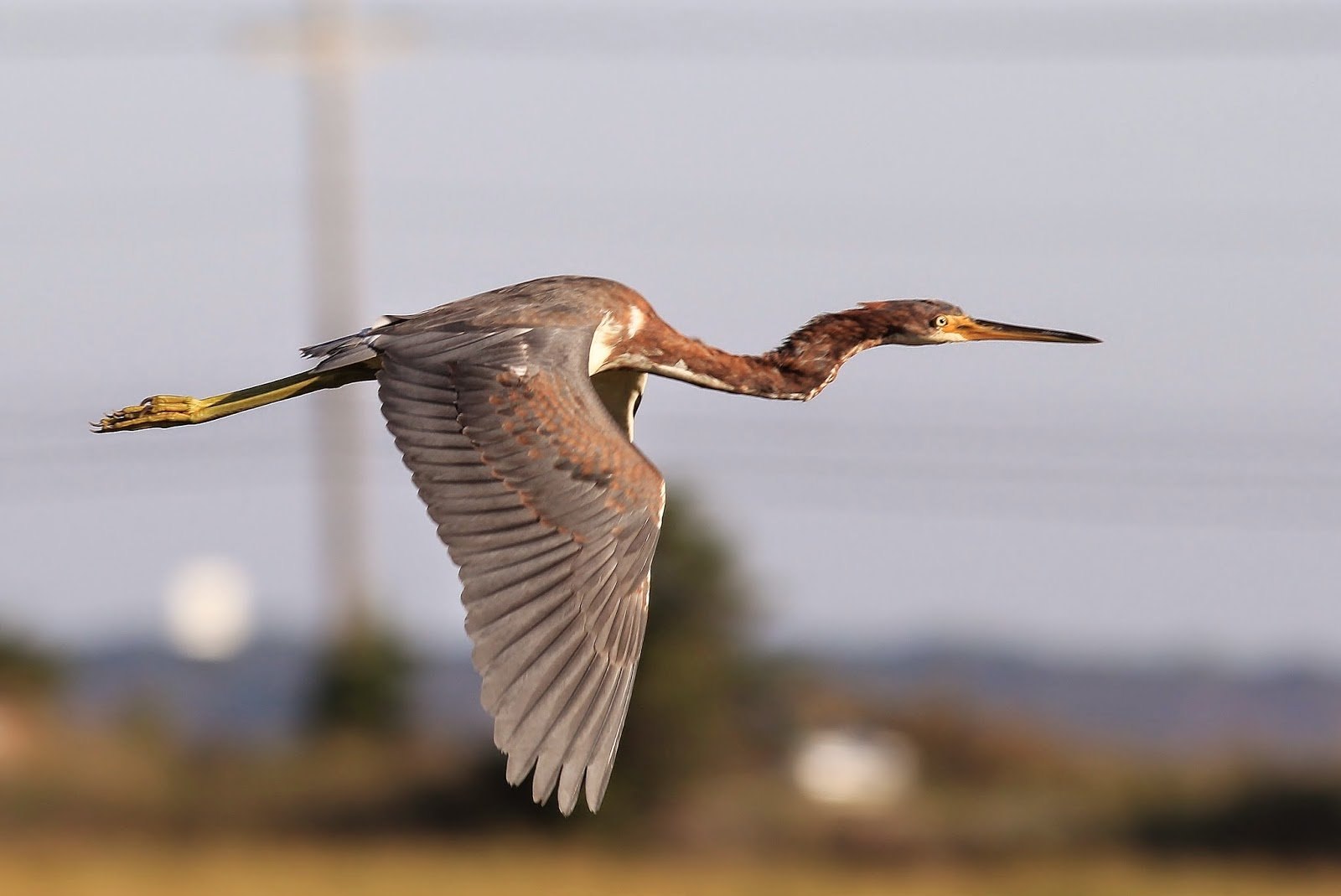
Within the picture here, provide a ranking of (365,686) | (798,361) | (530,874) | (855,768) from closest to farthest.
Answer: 1. (798,361)
2. (530,874)
3. (365,686)
4. (855,768)

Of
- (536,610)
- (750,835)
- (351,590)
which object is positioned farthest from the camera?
(351,590)

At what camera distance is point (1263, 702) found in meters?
72.5

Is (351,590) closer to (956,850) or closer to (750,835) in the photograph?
(750,835)

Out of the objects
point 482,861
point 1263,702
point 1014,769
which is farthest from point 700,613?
point 1263,702

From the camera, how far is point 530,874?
1288 inches

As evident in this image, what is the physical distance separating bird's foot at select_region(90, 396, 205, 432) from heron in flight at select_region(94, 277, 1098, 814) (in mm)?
1248

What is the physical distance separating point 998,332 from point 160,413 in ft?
12.4

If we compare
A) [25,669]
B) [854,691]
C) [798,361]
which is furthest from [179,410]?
[854,691]

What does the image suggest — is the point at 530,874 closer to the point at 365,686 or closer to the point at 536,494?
the point at 365,686

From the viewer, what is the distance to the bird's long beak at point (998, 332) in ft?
35.4

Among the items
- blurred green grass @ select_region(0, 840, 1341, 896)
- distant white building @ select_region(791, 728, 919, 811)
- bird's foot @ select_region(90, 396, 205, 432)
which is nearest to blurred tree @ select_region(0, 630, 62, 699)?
blurred green grass @ select_region(0, 840, 1341, 896)

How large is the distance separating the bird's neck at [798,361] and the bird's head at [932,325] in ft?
0.25

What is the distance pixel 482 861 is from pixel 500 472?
25.7 m

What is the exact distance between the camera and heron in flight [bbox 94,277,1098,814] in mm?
7750
